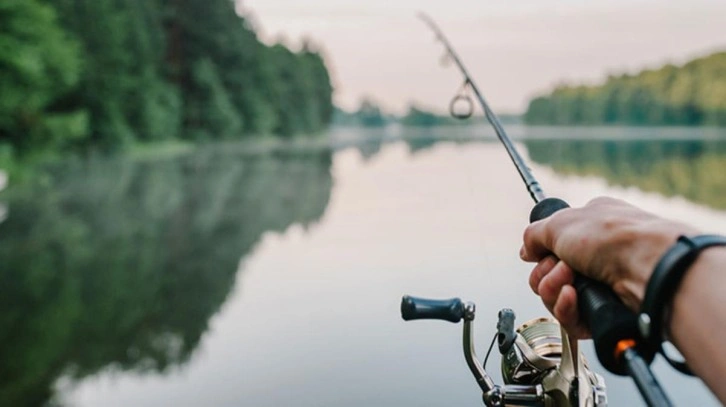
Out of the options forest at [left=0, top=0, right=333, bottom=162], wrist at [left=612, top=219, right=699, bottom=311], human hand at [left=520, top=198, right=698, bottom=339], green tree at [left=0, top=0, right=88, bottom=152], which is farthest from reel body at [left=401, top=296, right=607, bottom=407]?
green tree at [left=0, top=0, right=88, bottom=152]

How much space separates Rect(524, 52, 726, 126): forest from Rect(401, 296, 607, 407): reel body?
111209 millimetres

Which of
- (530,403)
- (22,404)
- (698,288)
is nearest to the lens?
(698,288)

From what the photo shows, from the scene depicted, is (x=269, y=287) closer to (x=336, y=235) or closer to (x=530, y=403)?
(x=336, y=235)

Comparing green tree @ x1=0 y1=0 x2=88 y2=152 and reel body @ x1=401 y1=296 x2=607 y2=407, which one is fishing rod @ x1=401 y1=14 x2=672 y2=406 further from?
green tree @ x1=0 y1=0 x2=88 y2=152

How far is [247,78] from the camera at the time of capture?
64.5 meters

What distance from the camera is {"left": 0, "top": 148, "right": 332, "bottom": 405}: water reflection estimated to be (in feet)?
23.8

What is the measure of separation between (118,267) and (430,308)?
10.1 m

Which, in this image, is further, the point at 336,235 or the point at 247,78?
the point at 247,78

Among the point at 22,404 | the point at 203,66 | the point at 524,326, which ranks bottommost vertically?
the point at 524,326

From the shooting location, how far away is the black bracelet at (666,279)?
864mm

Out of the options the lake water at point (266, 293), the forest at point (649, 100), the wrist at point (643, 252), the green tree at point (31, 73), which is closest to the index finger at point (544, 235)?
the wrist at point (643, 252)

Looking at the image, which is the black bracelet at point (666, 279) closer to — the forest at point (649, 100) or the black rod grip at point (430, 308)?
the black rod grip at point (430, 308)

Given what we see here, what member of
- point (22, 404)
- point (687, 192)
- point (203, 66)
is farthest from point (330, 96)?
point (22, 404)

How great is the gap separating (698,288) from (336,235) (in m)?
12.7
